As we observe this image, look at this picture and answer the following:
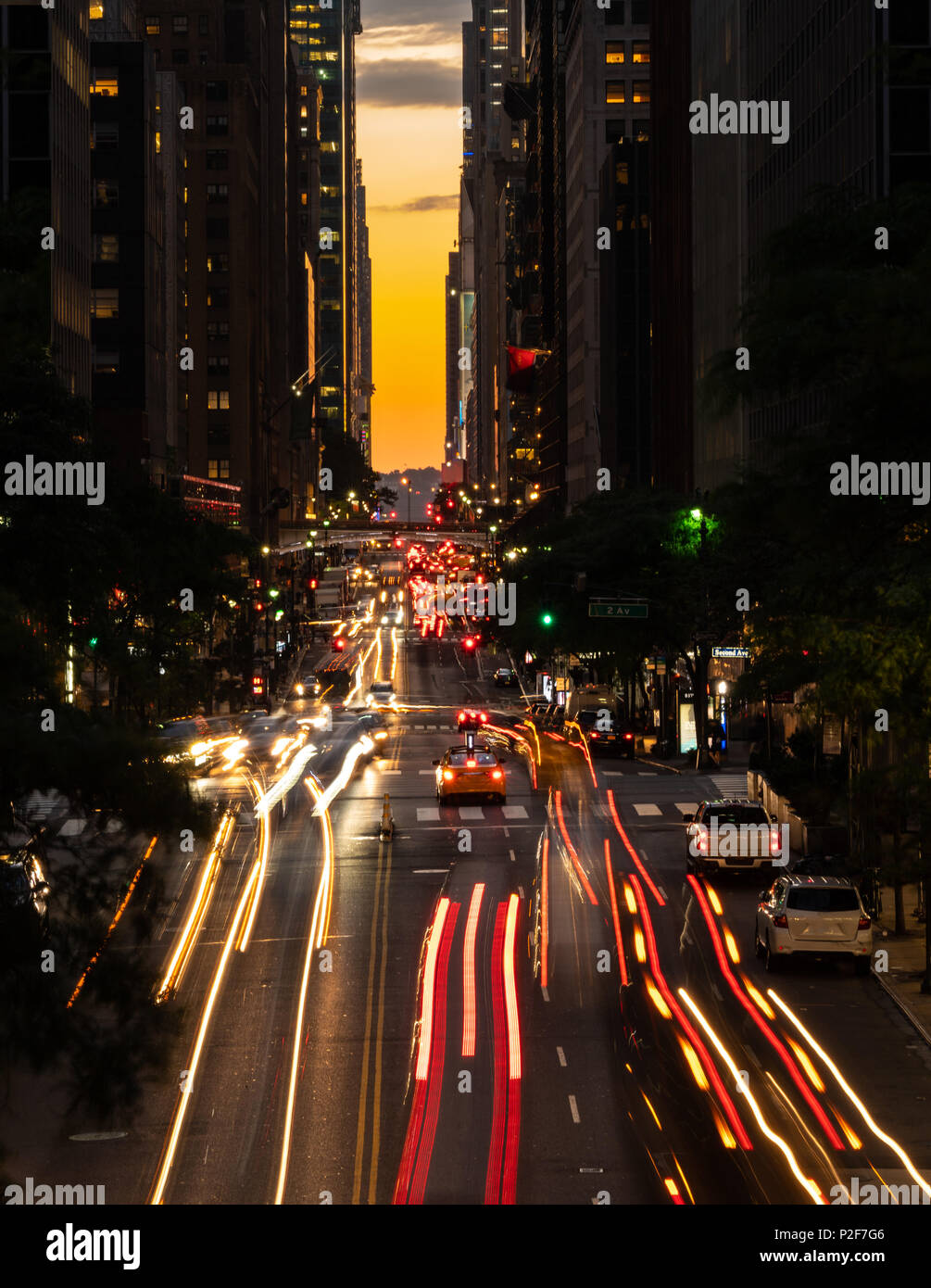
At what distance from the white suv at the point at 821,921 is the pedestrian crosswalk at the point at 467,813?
67.0 ft

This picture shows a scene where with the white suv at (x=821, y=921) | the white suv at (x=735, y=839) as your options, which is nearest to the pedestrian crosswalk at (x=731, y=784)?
the white suv at (x=735, y=839)

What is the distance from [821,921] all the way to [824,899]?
0.36m

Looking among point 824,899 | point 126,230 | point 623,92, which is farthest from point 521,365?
point 824,899

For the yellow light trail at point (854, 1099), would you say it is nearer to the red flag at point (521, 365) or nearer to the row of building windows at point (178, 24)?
the red flag at point (521, 365)

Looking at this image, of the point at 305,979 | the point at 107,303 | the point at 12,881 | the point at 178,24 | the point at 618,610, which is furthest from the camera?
the point at 178,24

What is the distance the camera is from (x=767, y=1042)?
1005 inches

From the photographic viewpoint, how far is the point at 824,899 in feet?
98.1

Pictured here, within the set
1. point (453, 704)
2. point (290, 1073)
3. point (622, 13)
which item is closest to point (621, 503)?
point (453, 704)

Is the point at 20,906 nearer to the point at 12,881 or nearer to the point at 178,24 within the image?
the point at 12,881

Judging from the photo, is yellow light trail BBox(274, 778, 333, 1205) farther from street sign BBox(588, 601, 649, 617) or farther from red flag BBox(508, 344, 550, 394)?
red flag BBox(508, 344, 550, 394)

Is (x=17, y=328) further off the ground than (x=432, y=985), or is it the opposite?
(x=17, y=328)

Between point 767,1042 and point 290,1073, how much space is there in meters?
6.38
